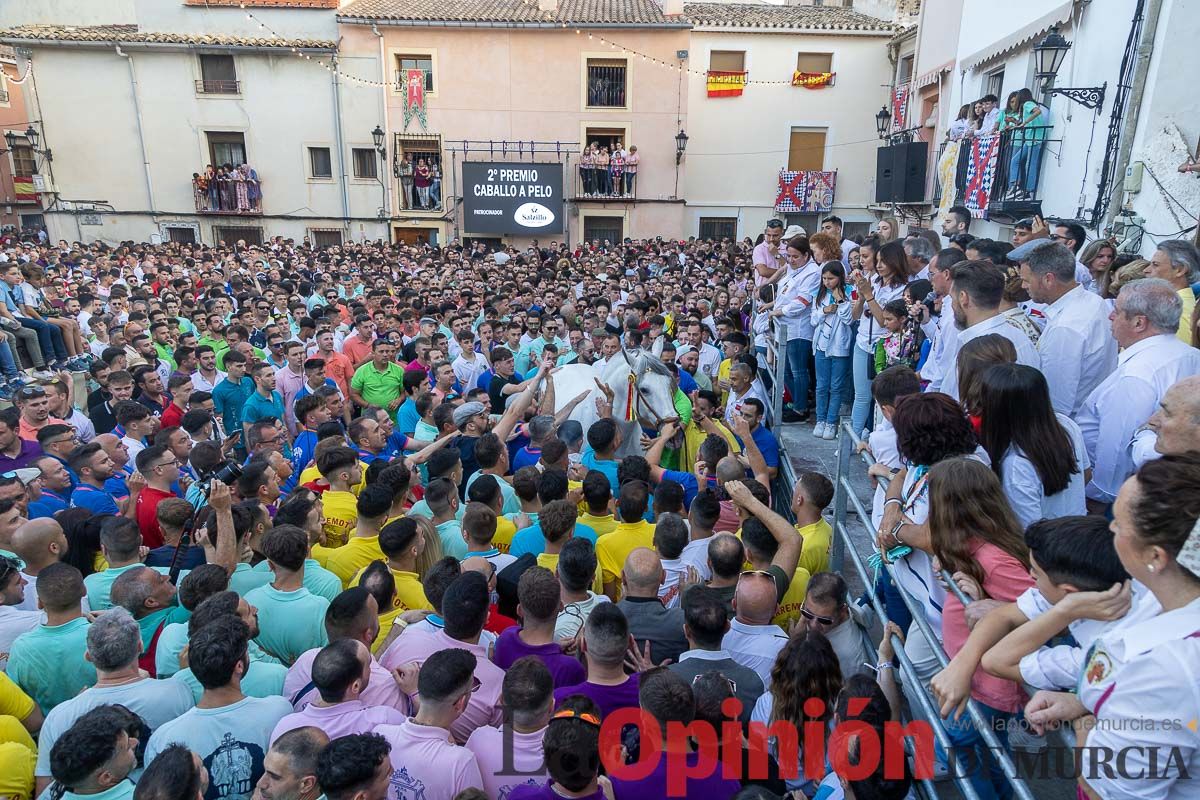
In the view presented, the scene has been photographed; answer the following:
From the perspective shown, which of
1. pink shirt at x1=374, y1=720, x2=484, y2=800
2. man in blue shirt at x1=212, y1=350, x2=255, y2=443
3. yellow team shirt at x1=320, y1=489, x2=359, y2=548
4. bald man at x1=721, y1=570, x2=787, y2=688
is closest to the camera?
pink shirt at x1=374, y1=720, x2=484, y2=800

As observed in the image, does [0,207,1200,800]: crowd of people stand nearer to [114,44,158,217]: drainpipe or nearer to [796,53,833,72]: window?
[796,53,833,72]: window

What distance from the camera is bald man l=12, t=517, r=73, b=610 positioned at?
3.81 metres

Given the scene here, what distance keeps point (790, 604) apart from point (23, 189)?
3197cm

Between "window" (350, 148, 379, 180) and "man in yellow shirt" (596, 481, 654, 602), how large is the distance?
75.4 feet

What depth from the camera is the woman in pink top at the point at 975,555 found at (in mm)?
2453

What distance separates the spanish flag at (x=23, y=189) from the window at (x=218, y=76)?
800cm

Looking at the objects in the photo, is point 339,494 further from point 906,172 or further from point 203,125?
point 203,125

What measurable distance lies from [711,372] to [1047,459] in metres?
5.24

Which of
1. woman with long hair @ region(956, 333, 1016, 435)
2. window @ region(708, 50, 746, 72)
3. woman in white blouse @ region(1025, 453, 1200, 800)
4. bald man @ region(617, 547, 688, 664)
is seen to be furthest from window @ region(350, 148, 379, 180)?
woman in white blouse @ region(1025, 453, 1200, 800)

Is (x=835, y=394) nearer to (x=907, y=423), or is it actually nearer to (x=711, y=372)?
(x=711, y=372)

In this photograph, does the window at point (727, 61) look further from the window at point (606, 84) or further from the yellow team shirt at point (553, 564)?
the yellow team shirt at point (553, 564)

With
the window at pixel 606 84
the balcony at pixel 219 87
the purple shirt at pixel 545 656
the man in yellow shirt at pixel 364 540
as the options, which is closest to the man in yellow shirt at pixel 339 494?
the man in yellow shirt at pixel 364 540

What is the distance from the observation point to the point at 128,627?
292cm

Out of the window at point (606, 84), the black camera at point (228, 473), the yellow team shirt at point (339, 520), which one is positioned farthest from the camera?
the window at point (606, 84)
